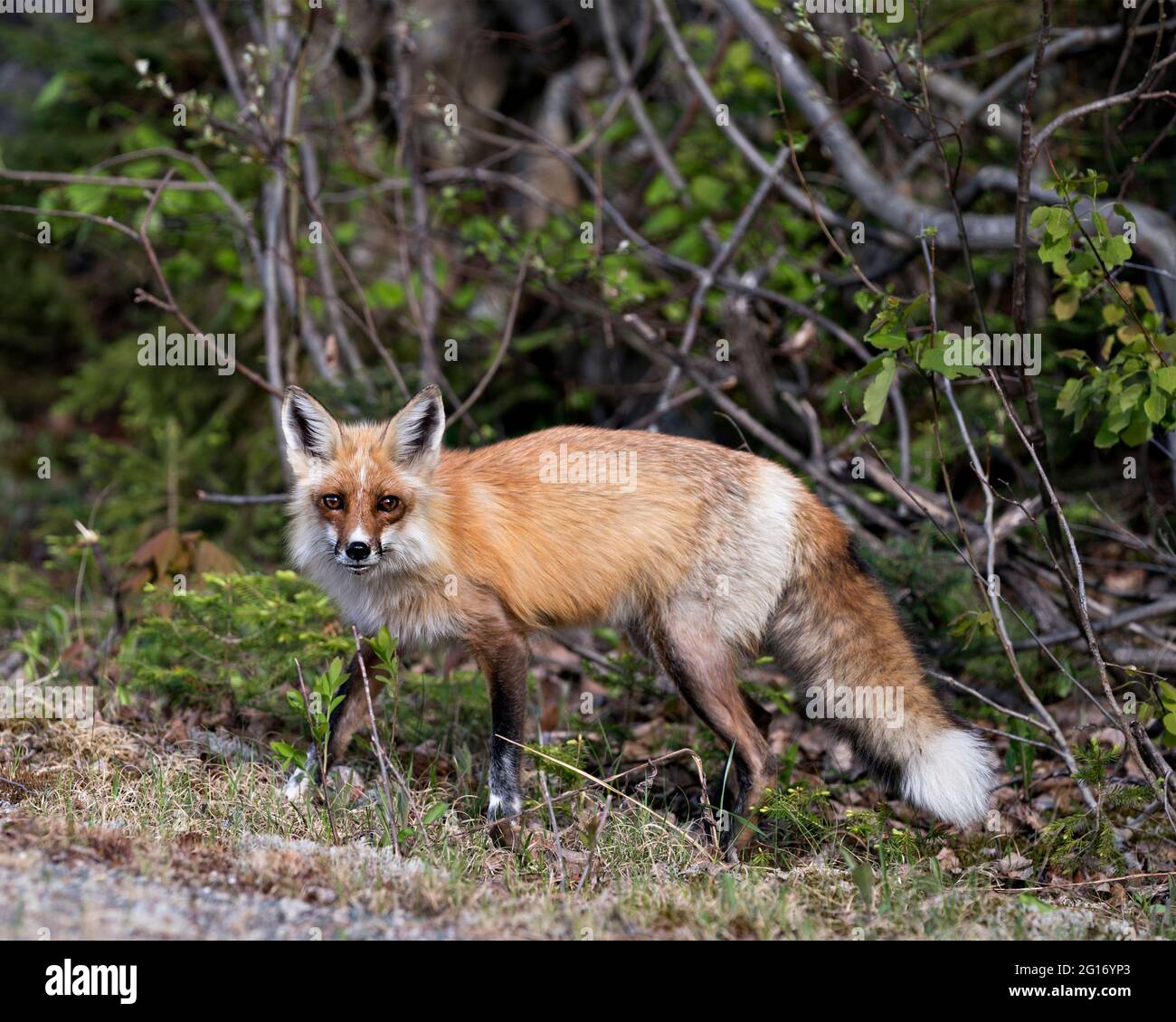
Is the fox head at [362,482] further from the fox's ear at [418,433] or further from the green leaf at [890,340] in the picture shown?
the green leaf at [890,340]

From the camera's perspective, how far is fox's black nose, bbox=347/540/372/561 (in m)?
4.16

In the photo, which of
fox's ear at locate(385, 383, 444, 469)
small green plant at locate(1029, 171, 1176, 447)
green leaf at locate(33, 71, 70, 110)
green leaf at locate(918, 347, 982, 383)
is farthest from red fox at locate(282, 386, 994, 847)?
green leaf at locate(33, 71, 70, 110)

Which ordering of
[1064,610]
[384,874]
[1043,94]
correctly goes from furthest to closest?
[1043,94], [1064,610], [384,874]

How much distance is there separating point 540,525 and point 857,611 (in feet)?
4.33

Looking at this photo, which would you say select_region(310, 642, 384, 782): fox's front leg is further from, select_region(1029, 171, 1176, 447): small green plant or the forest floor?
select_region(1029, 171, 1176, 447): small green plant

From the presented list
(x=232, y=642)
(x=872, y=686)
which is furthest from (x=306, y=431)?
(x=872, y=686)

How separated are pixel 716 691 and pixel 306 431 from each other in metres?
1.92

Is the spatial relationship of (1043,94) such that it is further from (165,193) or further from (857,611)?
(165,193)

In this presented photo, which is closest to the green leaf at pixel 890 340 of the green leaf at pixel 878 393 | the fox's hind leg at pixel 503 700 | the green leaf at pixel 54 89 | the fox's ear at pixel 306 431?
the green leaf at pixel 878 393

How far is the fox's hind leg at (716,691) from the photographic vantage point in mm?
4551

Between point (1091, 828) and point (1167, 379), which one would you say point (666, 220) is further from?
point (1091, 828)

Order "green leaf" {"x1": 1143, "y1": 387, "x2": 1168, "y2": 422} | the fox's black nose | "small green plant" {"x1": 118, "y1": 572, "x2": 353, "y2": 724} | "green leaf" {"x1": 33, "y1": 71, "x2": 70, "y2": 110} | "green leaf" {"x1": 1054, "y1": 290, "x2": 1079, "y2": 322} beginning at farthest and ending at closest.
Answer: "green leaf" {"x1": 33, "y1": 71, "x2": 70, "y2": 110} < "small green plant" {"x1": 118, "y1": 572, "x2": 353, "y2": 724} < "green leaf" {"x1": 1054, "y1": 290, "x2": 1079, "y2": 322} < "green leaf" {"x1": 1143, "y1": 387, "x2": 1168, "y2": 422} < the fox's black nose

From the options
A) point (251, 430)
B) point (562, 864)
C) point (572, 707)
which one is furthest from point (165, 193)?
point (562, 864)

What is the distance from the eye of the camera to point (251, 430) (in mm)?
8688
